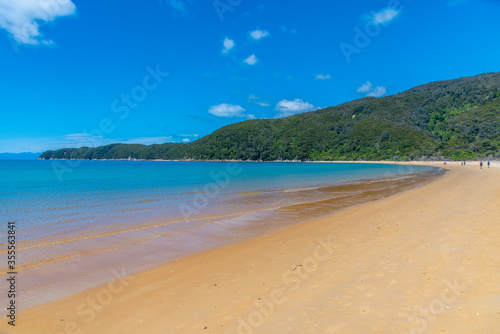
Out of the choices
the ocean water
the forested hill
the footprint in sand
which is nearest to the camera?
the footprint in sand

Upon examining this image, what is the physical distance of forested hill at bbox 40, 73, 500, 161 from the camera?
10356 centimetres

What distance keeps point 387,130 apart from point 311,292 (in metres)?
145

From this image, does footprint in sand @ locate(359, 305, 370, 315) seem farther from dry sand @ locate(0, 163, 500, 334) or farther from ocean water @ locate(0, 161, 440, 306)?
ocean water @ locate(0, 161, 440, 306)

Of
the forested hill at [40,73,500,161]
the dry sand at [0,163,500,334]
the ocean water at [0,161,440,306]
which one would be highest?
the forested hill at [40,73,500,161]

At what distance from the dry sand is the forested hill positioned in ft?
329

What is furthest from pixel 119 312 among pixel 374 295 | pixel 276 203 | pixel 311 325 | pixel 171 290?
pixel 276 203

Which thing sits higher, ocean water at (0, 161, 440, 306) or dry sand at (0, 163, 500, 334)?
ocean water at (0, 161, 440, 306)

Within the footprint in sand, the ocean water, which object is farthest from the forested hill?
the footprint in sand

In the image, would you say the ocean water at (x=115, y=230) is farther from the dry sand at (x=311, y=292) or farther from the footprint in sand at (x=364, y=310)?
the footprint in sand at (x=364, y=310)

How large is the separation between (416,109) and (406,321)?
16081cm

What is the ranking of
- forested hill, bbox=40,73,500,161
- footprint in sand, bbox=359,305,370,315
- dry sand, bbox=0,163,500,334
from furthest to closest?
forested hill, bbox=40,73,500,161 < footprint in sand, bbox=359,305,370,315 < dry sand, bbox=0,163,500,334

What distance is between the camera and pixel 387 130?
5251 inches

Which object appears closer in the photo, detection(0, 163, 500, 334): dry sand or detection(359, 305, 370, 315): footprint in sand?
detection(0, 163, 500, 334): dry sand

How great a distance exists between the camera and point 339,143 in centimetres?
14888
